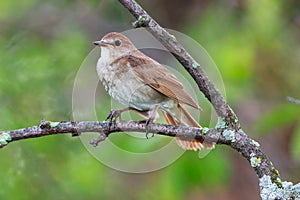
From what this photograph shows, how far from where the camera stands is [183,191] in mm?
5031

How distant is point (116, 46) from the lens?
11.8 ft

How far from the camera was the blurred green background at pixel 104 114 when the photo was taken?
5.00 metres

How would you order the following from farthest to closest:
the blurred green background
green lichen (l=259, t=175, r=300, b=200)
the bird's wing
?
the blurred green background < the bird's wing < green lichen (l=259, t=175, r=300, b=200)

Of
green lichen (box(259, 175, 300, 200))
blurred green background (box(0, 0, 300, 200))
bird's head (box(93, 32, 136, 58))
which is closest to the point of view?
green lichen (box(259, 175, 300, 200))

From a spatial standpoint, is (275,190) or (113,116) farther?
(113,116)

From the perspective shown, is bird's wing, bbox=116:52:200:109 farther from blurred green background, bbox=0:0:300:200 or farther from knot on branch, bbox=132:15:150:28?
blurred green background, bbox=0:0:300:200

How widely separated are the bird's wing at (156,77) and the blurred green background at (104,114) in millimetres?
1380

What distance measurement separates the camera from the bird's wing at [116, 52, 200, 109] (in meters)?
3.25

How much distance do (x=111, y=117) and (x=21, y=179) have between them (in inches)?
92.1

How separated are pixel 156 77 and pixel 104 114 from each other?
184cm

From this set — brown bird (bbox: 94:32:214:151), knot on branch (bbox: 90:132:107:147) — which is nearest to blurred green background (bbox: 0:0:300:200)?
brown bird (bbox: 94:32:214:151)

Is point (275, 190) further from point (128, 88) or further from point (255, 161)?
point (128, 88)

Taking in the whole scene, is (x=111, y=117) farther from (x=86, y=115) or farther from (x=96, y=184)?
(x=96, y=184)

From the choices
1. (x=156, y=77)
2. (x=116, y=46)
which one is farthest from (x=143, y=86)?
(x=116, y=46)
